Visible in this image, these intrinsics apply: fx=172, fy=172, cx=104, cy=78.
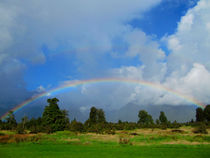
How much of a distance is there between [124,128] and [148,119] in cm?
3821

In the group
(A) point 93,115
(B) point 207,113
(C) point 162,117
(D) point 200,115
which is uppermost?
(A) point 93,115

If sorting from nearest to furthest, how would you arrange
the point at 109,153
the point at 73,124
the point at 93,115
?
the point at 109,153, the point at 73,124, the point at 93,115

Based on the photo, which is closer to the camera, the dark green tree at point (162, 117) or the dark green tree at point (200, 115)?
the dark green tree at point (200, 115)

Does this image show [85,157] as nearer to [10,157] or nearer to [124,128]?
[10,157]

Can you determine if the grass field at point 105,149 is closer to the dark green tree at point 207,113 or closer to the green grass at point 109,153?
the green grass at point 109,153

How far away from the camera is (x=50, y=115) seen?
60.6 metres

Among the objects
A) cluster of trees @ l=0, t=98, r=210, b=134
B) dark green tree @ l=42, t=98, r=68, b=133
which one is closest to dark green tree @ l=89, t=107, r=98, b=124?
cluster of trees @ l=0, t=98, r=210, b=134

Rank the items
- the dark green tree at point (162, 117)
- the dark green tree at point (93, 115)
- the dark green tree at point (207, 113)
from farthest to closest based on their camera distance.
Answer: the dark green tree at point (162, 117), the dark green tree at point (93, 115), the dark green tree at point (207, 113)

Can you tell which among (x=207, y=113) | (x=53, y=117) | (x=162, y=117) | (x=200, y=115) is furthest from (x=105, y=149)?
(x=200, y=115)

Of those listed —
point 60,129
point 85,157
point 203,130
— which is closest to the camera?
point 85,157

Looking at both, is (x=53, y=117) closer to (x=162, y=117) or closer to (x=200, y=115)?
(x=162, y=117)

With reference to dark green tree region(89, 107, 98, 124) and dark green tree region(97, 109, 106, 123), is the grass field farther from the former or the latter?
dark green tree region(97, 109, 106, 123)

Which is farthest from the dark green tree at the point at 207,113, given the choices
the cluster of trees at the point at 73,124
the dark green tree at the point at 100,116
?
the dark green tree at the point at 100,116

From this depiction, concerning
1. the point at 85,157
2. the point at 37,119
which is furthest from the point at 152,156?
the point at 37,119
